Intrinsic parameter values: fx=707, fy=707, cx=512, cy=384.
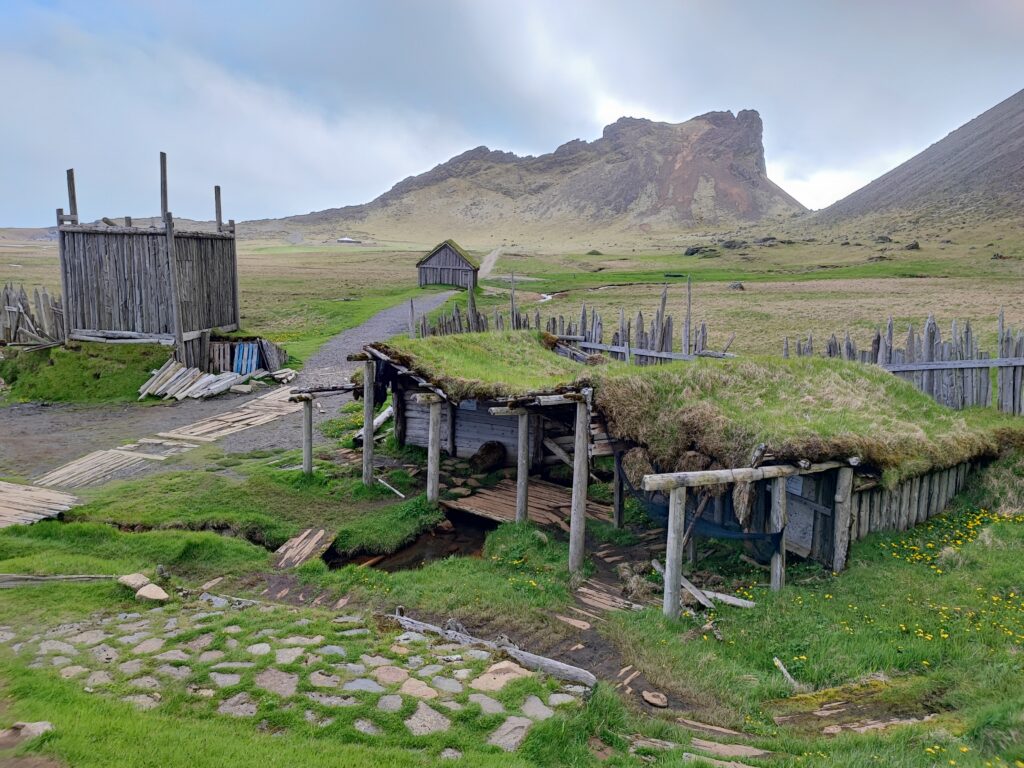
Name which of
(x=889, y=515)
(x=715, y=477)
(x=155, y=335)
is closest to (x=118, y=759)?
(x=715, y=477)

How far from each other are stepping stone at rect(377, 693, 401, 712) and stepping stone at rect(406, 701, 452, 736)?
0.18 meters

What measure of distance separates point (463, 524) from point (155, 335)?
1490 centimetres

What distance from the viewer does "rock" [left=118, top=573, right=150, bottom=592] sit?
8766mm

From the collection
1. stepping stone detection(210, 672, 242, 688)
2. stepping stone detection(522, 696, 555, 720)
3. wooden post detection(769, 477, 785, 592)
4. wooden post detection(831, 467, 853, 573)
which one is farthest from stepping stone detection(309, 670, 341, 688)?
wooden post detection(831, 467, 853, 573)

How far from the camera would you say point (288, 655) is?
6770 millimetres

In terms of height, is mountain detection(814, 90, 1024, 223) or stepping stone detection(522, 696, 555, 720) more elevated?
mountain detection(814, 90, 1024, 223)

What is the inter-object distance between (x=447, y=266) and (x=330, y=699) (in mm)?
40634

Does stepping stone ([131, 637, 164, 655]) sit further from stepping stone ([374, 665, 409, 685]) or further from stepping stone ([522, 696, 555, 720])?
stepping stone ([522, 696, 555, 720])

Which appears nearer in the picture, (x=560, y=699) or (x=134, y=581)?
(x=560, y=699)

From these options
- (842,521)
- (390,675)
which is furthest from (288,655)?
(842,521)

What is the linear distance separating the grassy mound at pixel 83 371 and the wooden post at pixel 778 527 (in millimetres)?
19322

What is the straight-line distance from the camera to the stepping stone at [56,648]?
22.4 feet

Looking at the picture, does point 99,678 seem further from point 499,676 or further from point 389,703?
point 499,676

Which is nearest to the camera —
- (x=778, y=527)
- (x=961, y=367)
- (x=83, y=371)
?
(x=778, y=527)
